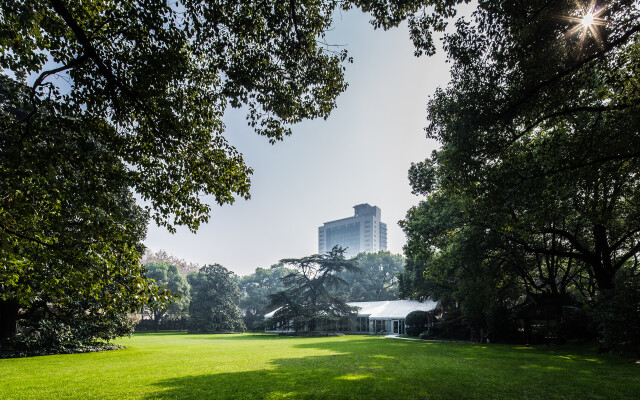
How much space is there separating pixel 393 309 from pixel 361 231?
132 metres

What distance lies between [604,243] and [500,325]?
987cm

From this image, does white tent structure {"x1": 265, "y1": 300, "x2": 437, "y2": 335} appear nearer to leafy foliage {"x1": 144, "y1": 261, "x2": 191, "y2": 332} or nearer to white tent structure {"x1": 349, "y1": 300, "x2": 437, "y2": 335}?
white tent structure {"x1": 349, "y1": 300, "x2": 437, "y2": 335}

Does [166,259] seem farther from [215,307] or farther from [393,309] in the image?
[393,309]

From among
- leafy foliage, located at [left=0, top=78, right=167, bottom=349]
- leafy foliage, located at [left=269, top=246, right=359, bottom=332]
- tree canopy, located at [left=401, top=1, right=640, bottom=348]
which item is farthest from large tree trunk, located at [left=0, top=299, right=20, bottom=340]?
leafy foliage, located at [left=269, top=246, right=359, bottom=332]

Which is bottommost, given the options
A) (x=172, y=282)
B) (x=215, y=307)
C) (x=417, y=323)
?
(x=417, y=323)

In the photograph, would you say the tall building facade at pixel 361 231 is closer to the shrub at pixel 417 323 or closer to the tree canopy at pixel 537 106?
the shrub at pixel 417 323

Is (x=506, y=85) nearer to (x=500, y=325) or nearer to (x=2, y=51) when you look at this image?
(x=2, y=51)

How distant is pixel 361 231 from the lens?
556 feet

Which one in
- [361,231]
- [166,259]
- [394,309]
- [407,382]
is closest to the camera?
[407,382]

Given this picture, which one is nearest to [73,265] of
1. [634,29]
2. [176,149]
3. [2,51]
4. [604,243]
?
[176,149]

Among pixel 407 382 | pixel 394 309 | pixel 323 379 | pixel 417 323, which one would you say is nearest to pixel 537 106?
pixel 407 382

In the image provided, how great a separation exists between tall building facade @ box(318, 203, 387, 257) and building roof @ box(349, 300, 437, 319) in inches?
4763

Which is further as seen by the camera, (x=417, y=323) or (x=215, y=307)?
(x=215, y=307)

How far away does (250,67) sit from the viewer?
7219 mm
